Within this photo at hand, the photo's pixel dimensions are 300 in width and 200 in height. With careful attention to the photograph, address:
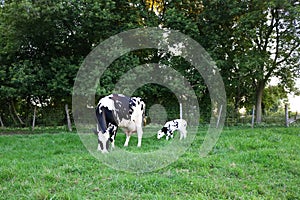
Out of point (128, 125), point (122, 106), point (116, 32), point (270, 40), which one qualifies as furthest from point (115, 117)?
point (270, 40)

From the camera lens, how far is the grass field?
5012 millimetres

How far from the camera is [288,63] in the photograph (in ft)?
61.9

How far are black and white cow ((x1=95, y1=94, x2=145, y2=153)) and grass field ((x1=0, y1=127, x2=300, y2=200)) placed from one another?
0.86 m

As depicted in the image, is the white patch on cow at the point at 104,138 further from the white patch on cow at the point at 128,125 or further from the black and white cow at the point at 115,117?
the white patch on cow at the point at 128,125

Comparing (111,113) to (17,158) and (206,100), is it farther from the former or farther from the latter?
(206,100)

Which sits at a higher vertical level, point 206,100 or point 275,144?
point 206,100

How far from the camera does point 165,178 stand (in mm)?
5664

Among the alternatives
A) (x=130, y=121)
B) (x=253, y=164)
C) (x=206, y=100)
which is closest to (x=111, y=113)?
(x=130, y=121)

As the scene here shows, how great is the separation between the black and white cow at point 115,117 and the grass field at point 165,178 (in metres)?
0.86

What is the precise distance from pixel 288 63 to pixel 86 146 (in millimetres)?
15590

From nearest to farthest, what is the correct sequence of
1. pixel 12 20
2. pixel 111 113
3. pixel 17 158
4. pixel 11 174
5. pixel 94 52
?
pixel 11 174 < pixel 17 158 < pixel 111 113 < pixel 12 20 < pixel 94 52

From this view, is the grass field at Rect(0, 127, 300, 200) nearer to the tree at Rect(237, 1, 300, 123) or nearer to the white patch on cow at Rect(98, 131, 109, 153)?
the white patch on cow at Rect(98, 131, 109, 153)

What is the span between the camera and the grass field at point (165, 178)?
501 centimetres

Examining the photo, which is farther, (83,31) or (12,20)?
(83,31)
